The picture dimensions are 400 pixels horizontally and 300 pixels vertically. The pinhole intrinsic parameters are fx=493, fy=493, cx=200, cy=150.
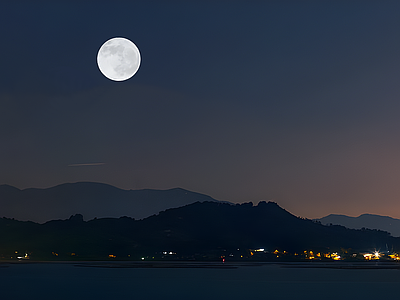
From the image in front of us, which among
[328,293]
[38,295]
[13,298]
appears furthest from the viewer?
[328,293]

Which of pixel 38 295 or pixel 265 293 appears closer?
pixel 38 295

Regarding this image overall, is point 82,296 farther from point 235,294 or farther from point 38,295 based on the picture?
point 235,294

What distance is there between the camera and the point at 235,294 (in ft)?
326

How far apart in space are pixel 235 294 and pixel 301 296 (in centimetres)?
1309

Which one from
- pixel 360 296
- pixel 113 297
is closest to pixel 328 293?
pixel 360 296

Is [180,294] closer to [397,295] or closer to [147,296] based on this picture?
[147,296]

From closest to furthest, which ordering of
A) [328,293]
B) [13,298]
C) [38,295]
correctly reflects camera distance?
[13,298] → [38,295] → [328,293]

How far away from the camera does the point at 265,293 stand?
105m

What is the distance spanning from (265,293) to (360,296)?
19.2m

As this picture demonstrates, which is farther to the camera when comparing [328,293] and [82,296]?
A: [328,293]

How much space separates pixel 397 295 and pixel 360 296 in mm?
7752

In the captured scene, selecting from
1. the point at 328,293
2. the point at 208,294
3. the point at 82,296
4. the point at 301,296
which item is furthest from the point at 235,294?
the point at 82,296

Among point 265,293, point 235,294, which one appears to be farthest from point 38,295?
point 265,293

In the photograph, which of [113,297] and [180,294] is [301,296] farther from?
[113,297]
